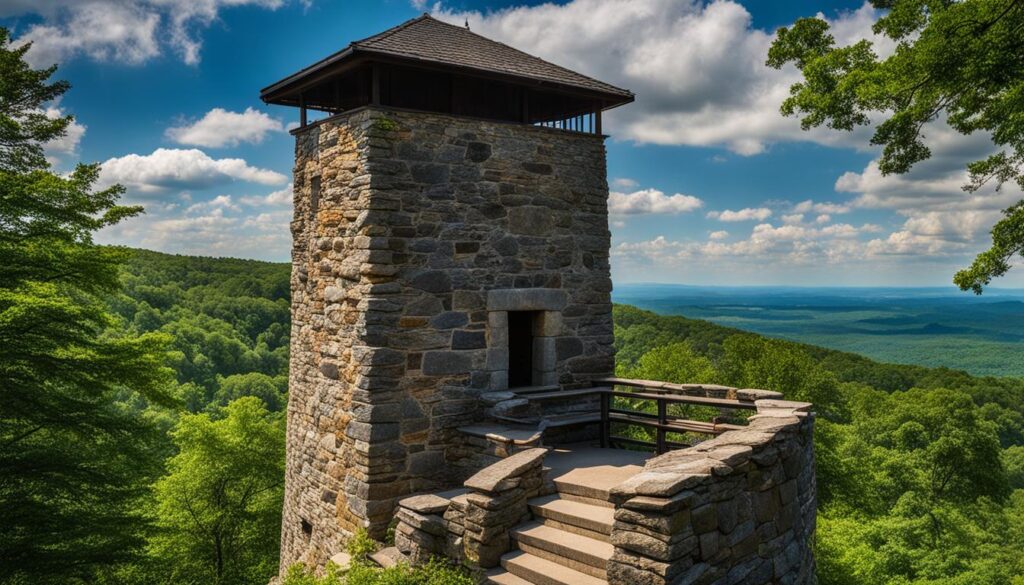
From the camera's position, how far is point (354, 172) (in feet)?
26.5

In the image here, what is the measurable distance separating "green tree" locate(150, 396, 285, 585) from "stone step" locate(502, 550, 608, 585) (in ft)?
39.0

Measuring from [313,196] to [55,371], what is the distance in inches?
182

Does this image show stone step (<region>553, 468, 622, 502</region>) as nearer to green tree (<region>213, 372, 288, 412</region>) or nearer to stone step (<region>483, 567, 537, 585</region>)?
stone step (<region>483, 567, 537, 585</region>)

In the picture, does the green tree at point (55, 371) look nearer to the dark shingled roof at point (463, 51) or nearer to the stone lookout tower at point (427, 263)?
the stone lookout tower at point (427, 263)

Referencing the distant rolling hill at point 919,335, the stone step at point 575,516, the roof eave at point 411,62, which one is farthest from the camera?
the distant rolling hill at point 919,335

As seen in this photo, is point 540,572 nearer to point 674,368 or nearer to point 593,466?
point 593,466

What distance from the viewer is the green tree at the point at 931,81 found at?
24.3ft

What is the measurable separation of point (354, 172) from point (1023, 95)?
7.78 m

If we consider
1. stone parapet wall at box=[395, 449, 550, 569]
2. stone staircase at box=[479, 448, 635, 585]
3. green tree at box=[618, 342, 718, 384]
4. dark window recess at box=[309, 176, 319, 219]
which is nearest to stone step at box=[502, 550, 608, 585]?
stone staircase at box=[479, 448, 635, 585]

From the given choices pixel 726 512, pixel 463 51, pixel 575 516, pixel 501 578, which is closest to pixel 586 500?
pixel 575 516

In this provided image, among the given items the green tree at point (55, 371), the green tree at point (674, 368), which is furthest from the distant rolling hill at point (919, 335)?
the green tree at point (55, 371)

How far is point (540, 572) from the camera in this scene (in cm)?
561

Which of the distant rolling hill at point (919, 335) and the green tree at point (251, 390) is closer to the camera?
the green tree at point (251, 390)

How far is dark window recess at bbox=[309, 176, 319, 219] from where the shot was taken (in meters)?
9.07
